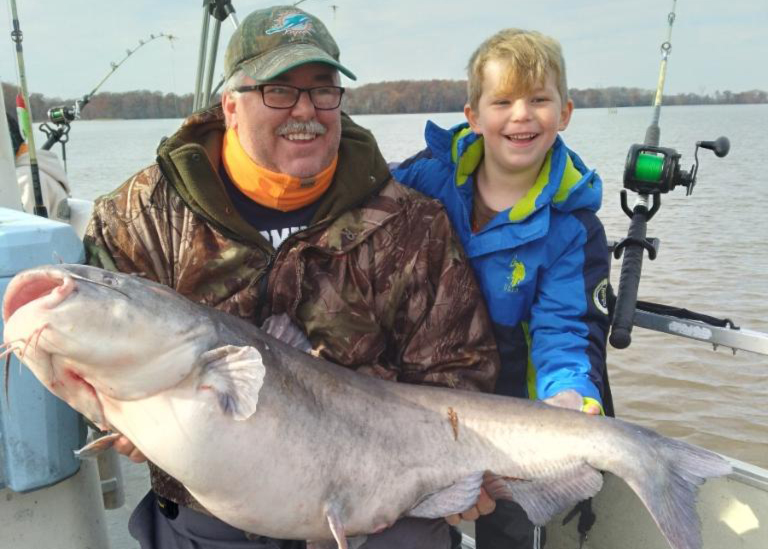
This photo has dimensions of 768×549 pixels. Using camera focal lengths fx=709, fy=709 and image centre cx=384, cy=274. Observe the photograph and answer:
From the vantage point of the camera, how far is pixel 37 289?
169cm

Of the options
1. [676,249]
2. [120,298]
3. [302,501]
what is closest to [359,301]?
[302,501]

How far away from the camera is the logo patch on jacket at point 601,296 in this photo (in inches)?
111

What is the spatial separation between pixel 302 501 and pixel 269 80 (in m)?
1.41

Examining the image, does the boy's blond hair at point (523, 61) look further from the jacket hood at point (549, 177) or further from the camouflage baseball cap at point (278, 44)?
the camouflage baseball cap at point (278, 44)

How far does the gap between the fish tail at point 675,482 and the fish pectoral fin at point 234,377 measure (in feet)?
4.06

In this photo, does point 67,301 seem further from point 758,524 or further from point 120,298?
point 758,524

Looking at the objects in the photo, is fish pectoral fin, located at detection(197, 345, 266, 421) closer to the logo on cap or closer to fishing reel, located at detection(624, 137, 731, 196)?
the logo on cap

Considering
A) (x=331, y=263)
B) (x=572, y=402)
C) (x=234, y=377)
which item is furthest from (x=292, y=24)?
(x=572, y=402)

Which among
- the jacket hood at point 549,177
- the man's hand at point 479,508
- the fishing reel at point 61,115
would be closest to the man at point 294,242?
the man's hand at point 479,508

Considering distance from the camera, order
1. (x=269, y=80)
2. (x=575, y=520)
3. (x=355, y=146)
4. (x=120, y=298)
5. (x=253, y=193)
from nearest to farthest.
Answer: (x=120, y=298) → (x=269, y=80) → (x=253, y=193) → (x=355, y=146) → (x=575, y=520)

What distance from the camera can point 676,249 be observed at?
1166cm

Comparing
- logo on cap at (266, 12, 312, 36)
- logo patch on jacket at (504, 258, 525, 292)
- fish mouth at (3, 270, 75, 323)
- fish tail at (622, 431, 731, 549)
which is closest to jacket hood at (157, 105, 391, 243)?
logo on cap at (266, 12, 312, 36)

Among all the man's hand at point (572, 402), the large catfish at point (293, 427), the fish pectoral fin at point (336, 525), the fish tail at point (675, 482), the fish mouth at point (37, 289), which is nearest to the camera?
the fish mouth at point (37, 289)

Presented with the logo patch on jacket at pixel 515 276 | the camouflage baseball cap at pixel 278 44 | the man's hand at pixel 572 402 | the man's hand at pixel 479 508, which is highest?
the camouflage baseball cap at pixel 278 44
